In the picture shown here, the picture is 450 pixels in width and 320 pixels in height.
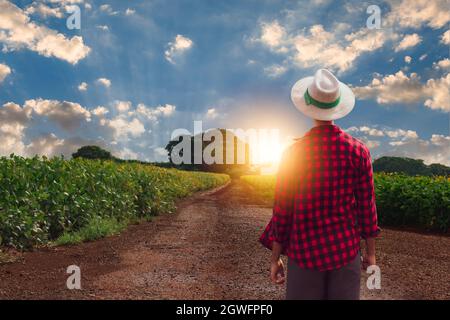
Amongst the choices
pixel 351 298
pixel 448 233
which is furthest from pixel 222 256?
pixel 448 233

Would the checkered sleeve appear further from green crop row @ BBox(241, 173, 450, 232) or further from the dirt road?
green crop row @ BBox(241, 173, 450, 232)

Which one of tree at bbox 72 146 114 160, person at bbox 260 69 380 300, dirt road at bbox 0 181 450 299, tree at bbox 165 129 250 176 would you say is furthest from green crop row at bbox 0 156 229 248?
tree at bbox 165 129 250 176

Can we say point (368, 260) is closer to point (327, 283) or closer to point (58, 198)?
point (327, 283)

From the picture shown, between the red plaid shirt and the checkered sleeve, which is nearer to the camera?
the red plaid shirt

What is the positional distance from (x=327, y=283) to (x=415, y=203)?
1275cm

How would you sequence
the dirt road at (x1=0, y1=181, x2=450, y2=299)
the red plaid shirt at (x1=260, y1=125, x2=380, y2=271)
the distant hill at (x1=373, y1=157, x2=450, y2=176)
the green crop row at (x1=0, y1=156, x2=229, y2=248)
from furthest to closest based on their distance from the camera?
the distant hill at (x1=373, y1=157, x2=450, y2=176) < the green crop row at (x1=0, y1=156, x2=229, y2=248) < the dirt road at (x1=0, y1=181, x2=450, y2=299) < the red plaid shirt at (x1=260, y1=125, x2=380, y2=271)

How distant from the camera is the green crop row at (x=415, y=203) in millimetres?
14094

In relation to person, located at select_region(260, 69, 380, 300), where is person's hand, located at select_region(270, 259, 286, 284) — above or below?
below

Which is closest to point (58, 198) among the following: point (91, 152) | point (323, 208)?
point (323, 208)

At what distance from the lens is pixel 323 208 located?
2920 millimetres

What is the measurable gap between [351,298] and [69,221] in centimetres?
897

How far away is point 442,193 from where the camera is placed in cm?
1425

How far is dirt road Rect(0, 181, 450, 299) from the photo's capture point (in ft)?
20.3
